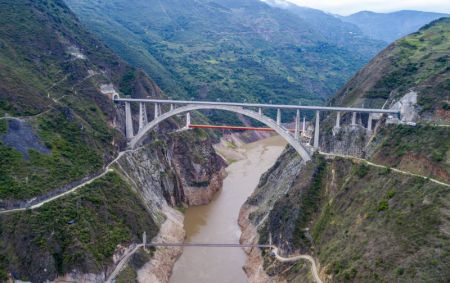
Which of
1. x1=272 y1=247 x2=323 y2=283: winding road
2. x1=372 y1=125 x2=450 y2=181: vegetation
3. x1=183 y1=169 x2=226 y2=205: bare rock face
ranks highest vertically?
x1=372 y1=125 x2=450 y2=181: vegetation

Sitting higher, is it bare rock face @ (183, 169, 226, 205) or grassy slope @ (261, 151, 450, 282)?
grassy slope @ (261, 151, 450, 282)

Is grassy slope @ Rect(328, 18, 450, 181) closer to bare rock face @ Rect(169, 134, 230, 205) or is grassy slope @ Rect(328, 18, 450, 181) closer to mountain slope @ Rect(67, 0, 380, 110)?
bare rock face @ Rect(169, 134, 230, 205)

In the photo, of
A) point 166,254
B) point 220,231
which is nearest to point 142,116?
point 220,231

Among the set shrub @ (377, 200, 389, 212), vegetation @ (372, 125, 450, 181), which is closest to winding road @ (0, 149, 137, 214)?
shrub @ (377, 200, 389, 212)

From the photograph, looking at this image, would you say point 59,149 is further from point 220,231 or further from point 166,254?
point 220,231

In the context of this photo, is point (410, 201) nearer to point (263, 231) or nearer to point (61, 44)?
point (263, 231)

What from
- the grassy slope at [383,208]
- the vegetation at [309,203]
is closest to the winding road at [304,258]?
the grassy slope at [383,208]
